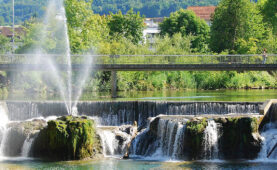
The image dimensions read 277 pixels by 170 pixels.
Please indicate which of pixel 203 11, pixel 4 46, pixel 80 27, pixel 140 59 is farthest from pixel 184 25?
pixel 140 59

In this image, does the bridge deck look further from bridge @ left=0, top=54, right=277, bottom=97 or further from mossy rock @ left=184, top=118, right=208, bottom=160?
mossy rock @ left=184, top=118, right=208, bottom=160

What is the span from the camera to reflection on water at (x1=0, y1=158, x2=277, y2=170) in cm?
2855

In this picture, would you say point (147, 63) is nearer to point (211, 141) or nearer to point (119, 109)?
point (119, 109)

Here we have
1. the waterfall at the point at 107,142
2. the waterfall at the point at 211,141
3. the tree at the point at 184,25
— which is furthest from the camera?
the tree at the point at 184,25

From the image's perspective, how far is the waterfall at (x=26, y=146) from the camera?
32.2 m

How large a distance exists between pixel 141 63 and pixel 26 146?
61.8ft

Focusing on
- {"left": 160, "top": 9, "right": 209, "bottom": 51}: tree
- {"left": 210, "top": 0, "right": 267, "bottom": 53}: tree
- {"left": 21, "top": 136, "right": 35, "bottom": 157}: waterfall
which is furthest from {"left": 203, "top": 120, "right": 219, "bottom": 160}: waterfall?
{"left": 160, "top": 9, "right": 209, "bottom": 51}: tree

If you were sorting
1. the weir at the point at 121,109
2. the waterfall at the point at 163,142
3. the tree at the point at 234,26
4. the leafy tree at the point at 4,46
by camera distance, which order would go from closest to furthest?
the waterfall at the point at 163,142, the weir at the point at 121,109, the tree at the point at 234,26, the leafy tree at the point at 4,46

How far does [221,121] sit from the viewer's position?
3148 centimetres

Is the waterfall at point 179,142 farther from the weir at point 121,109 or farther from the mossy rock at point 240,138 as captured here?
the weir at point 121,109

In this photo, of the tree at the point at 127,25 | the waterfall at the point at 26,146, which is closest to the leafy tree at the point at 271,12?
the tree at the point at 127,25

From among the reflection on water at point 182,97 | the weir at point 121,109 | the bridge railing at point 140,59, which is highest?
the bridge railing at point 140,59

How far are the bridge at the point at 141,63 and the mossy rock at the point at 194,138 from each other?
15.1 m

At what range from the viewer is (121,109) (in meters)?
38.5
